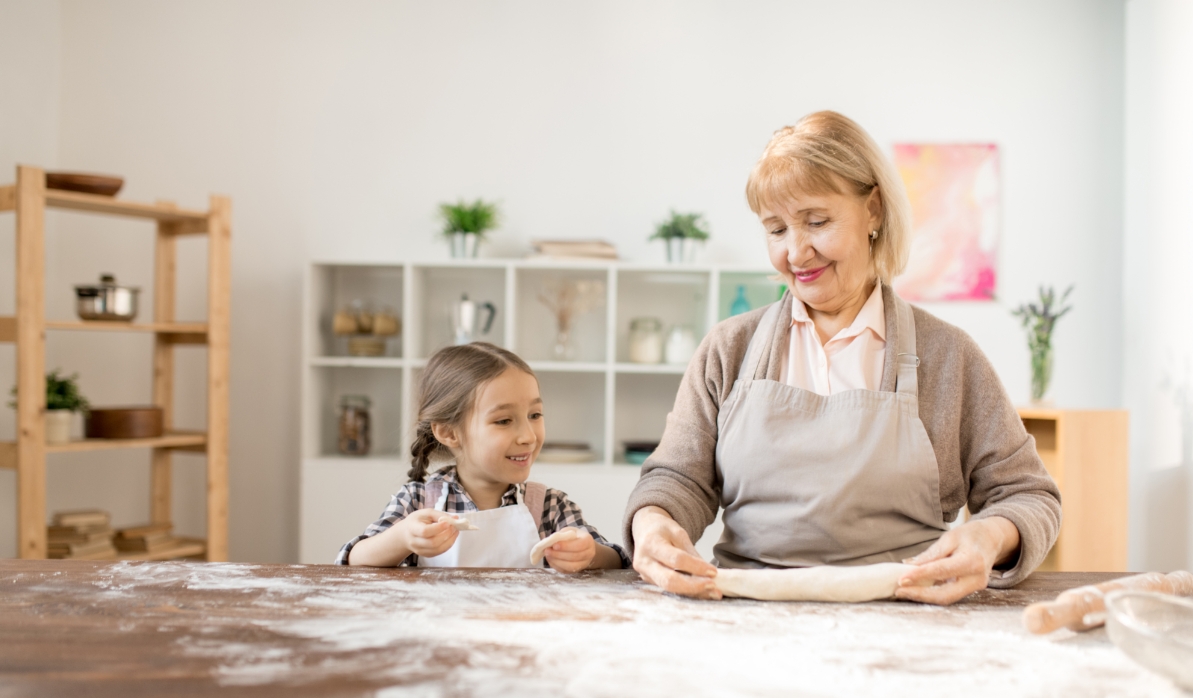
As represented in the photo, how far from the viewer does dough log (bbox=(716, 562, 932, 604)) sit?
103cm

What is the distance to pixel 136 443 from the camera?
10.2ft

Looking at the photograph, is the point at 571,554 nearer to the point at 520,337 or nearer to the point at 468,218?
the point at 468,218

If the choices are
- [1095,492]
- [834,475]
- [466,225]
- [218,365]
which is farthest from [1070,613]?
[218,365]

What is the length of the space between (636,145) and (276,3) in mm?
1654

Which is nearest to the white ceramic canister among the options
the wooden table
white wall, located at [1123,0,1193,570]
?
white wall, located at [1123,0,1193,570]

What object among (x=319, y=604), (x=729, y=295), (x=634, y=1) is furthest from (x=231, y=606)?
(x=634, y=1)

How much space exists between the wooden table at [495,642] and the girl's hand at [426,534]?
3.9 inches

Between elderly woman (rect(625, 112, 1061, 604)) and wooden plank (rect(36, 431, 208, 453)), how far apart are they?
8.05 ft

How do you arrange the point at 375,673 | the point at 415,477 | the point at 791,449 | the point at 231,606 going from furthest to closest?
the point at 415,477 < the point at 791,449 < the point at 231,606 < the point at 375,673

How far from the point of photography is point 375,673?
765 millimetres

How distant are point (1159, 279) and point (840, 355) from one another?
2.34 m

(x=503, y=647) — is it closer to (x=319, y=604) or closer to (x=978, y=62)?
(x=319, y=604)

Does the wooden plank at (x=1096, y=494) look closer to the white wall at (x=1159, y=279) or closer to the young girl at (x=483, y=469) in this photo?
the white wall at (x=1159, y=279)

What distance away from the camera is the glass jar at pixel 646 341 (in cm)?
339
